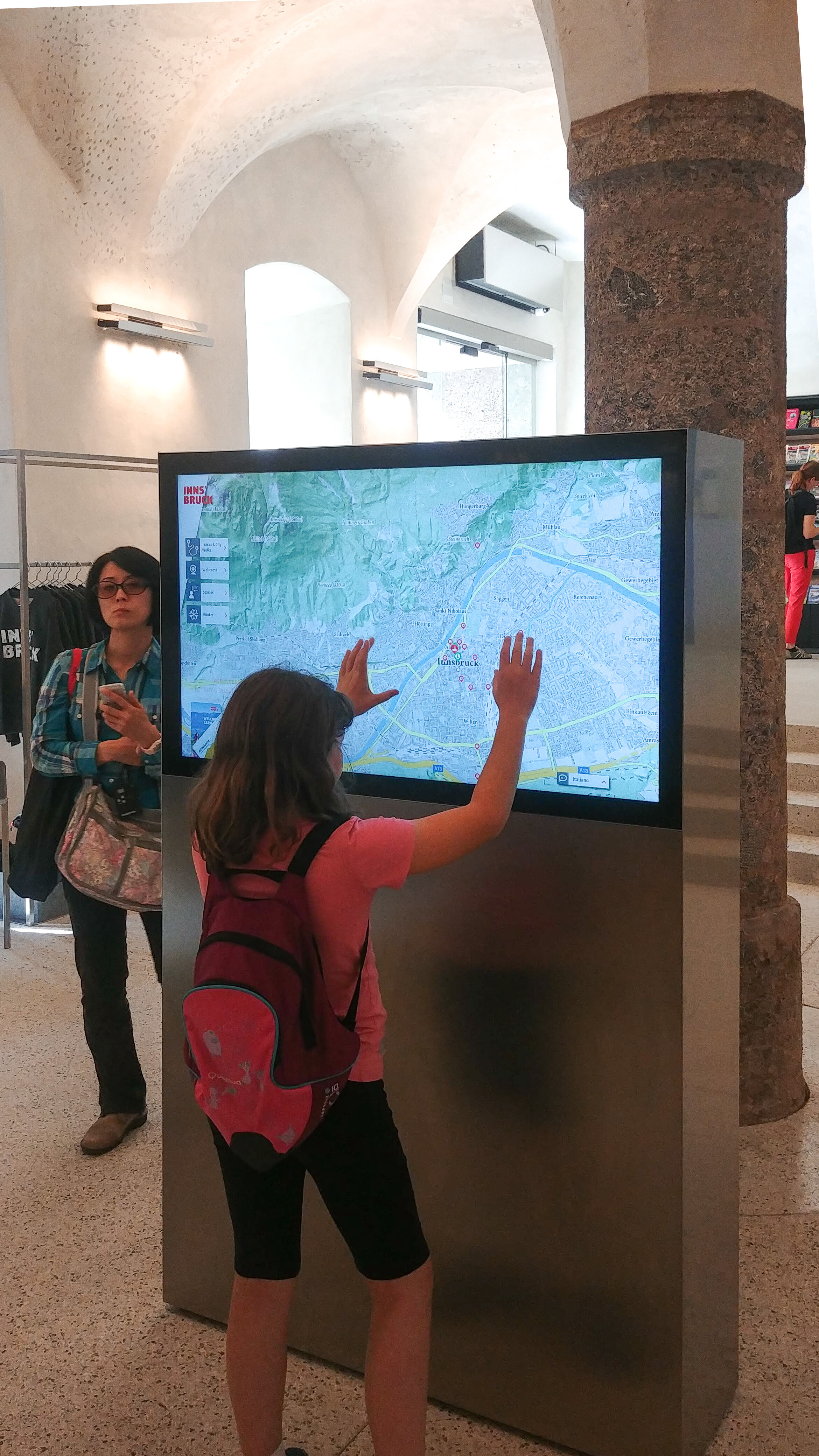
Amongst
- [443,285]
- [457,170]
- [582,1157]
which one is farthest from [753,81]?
[443,285]

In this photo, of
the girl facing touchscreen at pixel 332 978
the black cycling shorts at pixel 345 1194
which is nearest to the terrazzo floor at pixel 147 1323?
the girl facing touchscreen at pixel 332 978

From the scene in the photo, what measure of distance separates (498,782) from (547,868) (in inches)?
13.0

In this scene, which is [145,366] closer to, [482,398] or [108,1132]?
[108,1132]

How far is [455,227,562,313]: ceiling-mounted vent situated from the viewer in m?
12.7

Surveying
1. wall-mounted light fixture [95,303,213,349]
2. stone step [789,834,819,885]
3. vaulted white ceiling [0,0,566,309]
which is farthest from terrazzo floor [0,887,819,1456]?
vaulted white ceiling [0,0,566,309]

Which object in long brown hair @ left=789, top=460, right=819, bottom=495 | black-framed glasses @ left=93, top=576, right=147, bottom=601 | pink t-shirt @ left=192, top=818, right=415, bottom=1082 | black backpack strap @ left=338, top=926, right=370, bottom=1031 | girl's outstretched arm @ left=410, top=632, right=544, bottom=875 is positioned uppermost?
long brown hair @ left=789, top=460, right=819, bottom=495

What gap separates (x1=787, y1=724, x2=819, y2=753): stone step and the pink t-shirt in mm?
5436

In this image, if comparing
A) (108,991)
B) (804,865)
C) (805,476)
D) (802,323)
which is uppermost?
(802,323)

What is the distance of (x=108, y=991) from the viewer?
308 centimetres

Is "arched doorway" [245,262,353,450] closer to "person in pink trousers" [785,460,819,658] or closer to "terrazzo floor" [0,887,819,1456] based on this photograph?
"person in pink trousers" [785,460,819,658]

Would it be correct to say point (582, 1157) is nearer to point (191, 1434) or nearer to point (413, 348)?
point (191, 1434)

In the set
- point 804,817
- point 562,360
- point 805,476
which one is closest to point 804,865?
point 804,817

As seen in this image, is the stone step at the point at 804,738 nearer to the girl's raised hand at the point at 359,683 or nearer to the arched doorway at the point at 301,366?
the arched doorway at the point at 301,366

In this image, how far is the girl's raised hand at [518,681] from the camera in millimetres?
1671
